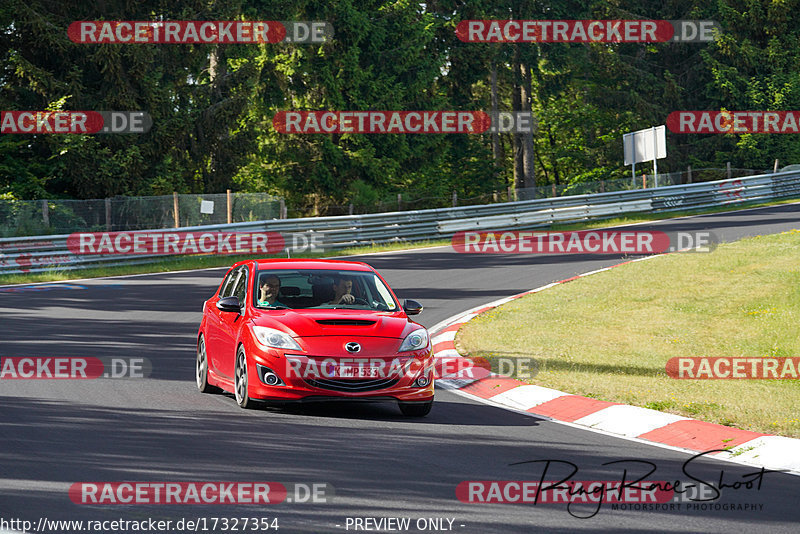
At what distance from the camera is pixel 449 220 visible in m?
35.4

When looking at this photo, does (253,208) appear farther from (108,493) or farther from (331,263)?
(108,493)

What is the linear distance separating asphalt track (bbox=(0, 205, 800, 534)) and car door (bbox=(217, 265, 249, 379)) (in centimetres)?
38

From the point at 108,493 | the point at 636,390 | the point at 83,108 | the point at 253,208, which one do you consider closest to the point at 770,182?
the point at 253,208

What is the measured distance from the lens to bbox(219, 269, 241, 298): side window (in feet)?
40.8

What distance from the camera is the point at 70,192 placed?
36656 millimetres

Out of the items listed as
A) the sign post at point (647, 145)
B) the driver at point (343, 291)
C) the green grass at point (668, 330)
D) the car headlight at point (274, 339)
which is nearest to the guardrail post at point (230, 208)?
the green grass at point (668, 330)

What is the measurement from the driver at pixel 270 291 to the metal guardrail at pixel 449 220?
18192 mm

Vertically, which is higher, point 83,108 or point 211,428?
point 83,108

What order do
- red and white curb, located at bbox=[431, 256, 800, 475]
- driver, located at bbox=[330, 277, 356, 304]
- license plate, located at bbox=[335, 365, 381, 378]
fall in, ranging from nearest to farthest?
red and white curb, located at bbox=[431, 256, 800, 475] → license plate, located at bbox=[335, 365, 381, 378] → driver, located at bbox=[330, 277, 356, 304]

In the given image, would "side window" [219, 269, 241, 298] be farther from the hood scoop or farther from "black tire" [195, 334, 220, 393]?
the hood scoop

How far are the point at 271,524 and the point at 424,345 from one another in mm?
4487

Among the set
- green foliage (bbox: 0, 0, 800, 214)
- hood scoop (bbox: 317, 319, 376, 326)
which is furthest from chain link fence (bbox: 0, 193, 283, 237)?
hood scoop (bbox: 317, 319, 376, 326)

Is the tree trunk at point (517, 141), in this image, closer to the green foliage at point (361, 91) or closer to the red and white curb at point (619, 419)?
the green foliage at point (361, 91)

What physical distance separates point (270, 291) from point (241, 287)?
2.32 ft
